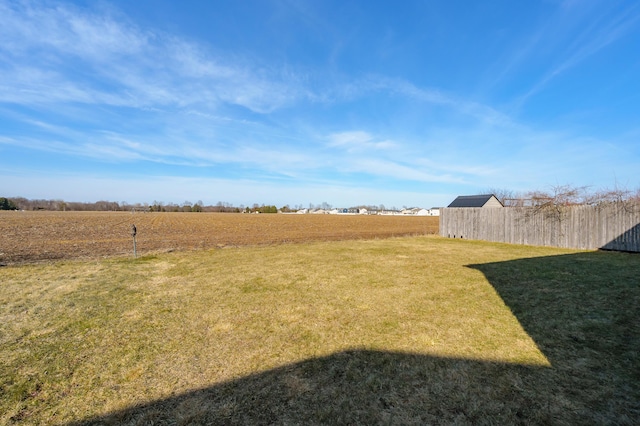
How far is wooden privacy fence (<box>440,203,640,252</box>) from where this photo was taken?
33.5ft

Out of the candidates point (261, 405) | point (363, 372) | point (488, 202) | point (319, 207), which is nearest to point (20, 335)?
point (261, 405)

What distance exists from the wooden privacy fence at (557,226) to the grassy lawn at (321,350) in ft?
20.1

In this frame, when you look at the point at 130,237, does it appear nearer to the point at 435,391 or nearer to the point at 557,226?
the point at 435,391

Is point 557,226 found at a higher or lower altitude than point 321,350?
higher

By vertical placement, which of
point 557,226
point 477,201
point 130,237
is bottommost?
point 130,237

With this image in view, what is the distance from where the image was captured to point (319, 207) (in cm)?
15375

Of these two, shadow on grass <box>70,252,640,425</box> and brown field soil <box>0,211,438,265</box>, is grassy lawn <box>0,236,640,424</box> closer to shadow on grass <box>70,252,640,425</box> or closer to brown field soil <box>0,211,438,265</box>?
shadow on grass <box>70,252,640,425</box>

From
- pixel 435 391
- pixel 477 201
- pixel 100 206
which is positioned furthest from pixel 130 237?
pixel 100 206

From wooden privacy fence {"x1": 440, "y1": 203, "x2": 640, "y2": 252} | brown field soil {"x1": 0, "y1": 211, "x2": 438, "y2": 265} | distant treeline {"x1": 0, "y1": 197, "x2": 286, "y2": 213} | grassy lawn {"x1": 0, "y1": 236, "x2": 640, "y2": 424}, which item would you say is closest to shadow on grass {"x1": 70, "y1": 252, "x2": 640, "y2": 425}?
grassy lawn {"x1": 0, "y1": 236, "x2": 640, "y2": 424}

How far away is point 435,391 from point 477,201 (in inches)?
748

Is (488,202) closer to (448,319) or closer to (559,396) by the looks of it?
(448,319)

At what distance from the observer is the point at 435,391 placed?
96.7 inches

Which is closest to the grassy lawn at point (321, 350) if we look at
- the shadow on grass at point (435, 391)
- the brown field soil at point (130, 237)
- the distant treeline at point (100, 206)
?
the shadow on grass at point (435, 391)

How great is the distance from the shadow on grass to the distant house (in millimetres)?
16204
